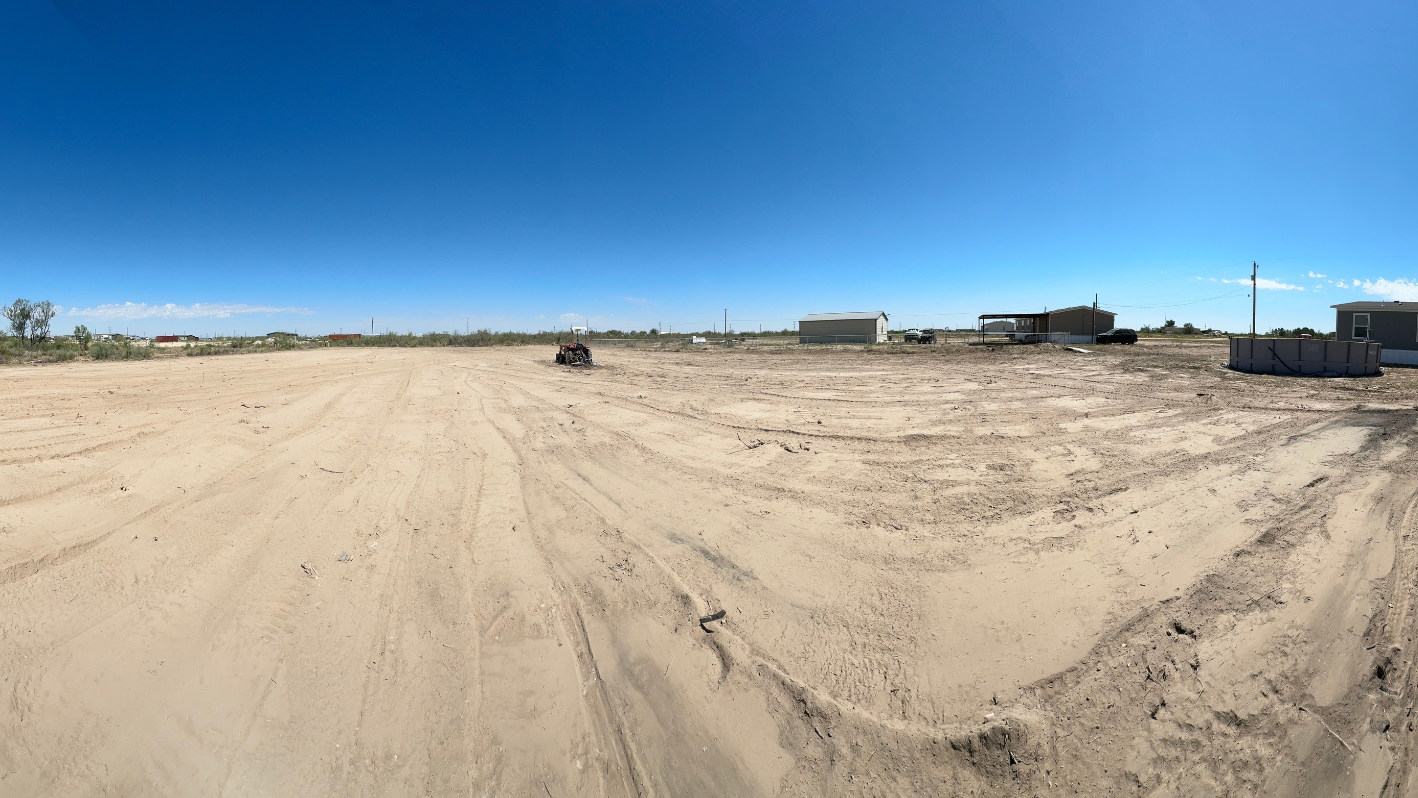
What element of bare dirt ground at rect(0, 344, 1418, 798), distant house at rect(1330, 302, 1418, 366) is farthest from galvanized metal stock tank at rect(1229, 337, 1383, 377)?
bare dirt ground at rect(0, 344, 1418, 798)

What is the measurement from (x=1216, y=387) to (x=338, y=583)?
1836 centimetres

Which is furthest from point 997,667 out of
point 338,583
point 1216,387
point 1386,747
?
point 1216,387

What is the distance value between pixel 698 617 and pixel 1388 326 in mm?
30786

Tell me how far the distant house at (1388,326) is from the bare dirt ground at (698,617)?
67.0ft

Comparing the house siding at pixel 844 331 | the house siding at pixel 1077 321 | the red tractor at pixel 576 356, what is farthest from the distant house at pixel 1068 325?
the red tractor at pixel 576 356

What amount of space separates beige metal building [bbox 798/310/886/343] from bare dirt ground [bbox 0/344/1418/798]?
138 ft

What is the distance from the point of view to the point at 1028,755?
2.34m

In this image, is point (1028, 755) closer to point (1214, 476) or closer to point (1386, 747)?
point (1386, 747)

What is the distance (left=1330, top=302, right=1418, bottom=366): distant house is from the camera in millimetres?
18453

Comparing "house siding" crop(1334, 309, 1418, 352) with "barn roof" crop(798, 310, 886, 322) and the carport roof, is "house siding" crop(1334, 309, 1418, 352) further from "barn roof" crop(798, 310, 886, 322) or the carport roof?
"barn roof" crop(798, 310, 886, 322)

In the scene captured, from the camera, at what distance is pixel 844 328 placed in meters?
49.5

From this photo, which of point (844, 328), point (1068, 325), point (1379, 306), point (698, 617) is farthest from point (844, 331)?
point (698, 617)

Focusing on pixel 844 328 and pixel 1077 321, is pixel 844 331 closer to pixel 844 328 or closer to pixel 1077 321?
pixel 844 328

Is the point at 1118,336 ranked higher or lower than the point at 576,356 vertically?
higher
